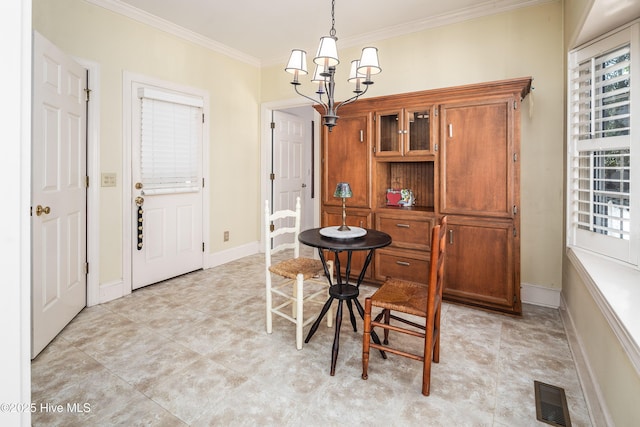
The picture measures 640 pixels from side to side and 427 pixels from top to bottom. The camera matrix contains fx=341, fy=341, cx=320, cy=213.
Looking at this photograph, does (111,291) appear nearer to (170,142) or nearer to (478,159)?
(170,142)

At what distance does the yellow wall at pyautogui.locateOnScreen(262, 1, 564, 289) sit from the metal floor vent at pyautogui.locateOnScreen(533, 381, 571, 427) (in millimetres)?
1476

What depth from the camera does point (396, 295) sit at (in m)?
2.06

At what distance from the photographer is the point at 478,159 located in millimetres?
2928

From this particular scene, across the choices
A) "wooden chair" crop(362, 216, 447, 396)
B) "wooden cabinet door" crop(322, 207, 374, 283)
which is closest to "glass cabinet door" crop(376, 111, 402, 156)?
"wooden cabinet door" crop(322, 207, 374, 283)

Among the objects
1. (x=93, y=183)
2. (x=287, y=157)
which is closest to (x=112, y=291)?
(x=93, y=183)

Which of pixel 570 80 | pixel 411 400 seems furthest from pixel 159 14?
pixel 411 400

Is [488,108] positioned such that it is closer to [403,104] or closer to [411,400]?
[403,104]

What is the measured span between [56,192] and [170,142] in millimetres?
1450

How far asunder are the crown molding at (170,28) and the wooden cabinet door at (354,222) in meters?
2.47

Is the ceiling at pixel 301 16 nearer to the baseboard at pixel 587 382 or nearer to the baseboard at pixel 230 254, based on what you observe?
the baseboard at pixel 230 254

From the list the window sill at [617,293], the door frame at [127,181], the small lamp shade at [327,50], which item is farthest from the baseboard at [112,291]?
the window sill at [617,293]

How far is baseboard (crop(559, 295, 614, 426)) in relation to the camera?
1613 millimetres

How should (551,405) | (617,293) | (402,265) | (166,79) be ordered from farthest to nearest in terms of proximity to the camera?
(166,79) < (402,265) < (551,405) < (617,293)

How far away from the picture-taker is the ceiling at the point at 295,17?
127 inches
